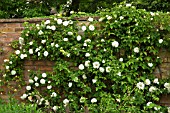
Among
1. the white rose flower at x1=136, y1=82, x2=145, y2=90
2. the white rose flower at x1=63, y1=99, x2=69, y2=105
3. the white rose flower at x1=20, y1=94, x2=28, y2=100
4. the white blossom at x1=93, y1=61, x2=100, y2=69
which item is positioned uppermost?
the white blossom at x1=93, y1=61, x2=100, y2=69

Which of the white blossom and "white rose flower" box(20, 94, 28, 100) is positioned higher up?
the white blossom

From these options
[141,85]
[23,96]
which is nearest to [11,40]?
[23,96]

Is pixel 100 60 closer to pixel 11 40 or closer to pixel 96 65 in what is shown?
pixel 96 65

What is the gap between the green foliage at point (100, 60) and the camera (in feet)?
12.7

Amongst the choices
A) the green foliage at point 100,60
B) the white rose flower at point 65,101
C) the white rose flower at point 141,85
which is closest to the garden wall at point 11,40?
the green foliage at point 100,60

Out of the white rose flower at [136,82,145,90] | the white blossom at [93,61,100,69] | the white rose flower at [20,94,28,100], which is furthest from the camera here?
the white rose flower at [20,94,28,100]

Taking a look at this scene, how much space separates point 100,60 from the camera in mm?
3992

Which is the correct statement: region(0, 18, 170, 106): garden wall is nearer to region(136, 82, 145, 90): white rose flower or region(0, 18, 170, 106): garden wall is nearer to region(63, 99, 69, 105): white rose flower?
region(63, 99, 69, 105): white rose flower

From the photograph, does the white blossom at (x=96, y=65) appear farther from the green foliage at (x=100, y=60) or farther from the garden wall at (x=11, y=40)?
the garden wall at (x=11, y=40)

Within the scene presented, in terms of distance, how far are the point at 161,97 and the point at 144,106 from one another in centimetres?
25

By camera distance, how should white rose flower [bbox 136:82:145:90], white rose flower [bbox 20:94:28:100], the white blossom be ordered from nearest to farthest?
white rose flower [bbox 136:82:145:90] → the white blossom → white rose flower [bbox 20:94:28:100]

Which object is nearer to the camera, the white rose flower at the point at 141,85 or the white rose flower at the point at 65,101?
the white rose flower at the point at 141,85

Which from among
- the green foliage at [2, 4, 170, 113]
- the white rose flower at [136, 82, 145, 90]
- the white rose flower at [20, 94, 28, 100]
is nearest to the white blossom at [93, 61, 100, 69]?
the green foliage at [2, 4, 170, 113]

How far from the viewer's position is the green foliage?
12.7 ft
